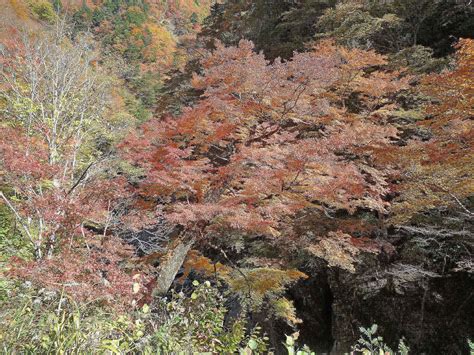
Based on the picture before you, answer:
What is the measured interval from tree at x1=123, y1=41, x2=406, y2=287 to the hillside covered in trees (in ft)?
0.16

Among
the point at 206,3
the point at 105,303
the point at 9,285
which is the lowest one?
the point at 9,285

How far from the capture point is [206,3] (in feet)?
226

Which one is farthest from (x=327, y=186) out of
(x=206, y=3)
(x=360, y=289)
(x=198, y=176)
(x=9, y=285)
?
(x=206, y=3)

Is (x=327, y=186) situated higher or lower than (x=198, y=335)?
higher

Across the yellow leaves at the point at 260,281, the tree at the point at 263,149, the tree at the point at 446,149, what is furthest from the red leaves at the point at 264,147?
the yellow leaves at the point at 260,281

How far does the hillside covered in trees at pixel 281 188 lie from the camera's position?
5.93 metres

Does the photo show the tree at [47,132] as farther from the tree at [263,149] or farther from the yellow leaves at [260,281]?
the yellow leaves at [260,281]

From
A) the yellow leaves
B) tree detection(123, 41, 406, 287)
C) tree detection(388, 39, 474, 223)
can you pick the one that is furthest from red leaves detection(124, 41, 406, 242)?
the yellow leaves

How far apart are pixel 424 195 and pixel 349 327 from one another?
18.0 ft

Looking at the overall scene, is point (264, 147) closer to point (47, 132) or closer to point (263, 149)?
point (263, 149)

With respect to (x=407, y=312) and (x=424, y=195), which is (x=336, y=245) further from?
(x=407, y=312)

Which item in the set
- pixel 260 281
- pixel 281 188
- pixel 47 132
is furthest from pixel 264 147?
pixel 47 132

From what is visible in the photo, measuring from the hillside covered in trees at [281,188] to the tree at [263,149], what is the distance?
0.16ft

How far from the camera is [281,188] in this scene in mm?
7613
